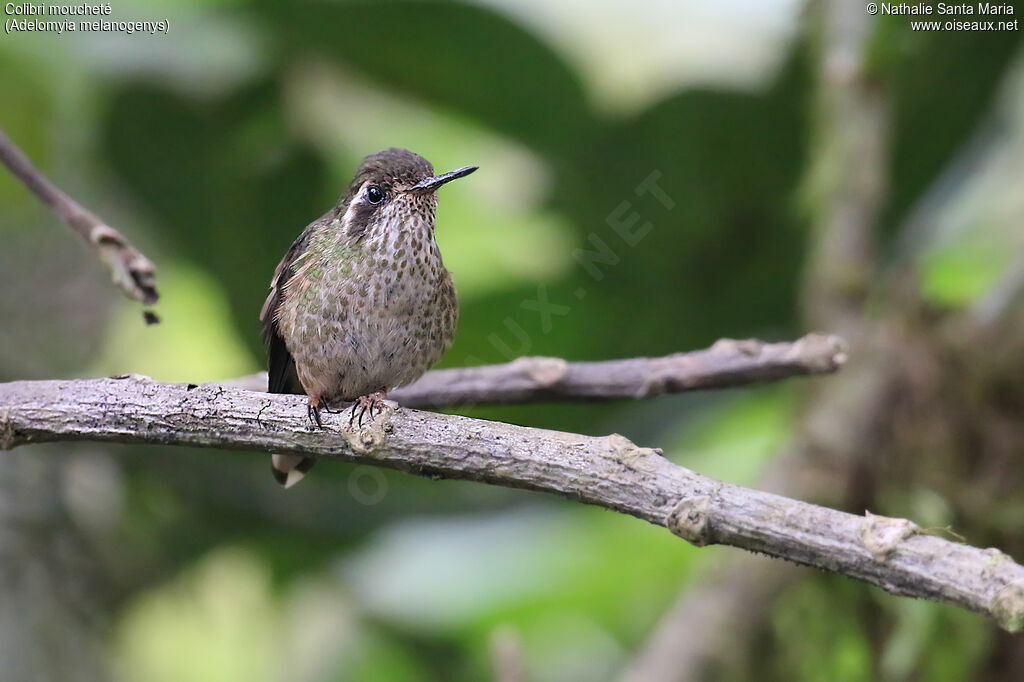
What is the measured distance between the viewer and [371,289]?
2.46 metres

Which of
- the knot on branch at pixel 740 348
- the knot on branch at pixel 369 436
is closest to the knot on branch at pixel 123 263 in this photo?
the knot on branch at pixel 369 436

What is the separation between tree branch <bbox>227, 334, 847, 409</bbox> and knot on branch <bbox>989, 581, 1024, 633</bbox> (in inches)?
53.7

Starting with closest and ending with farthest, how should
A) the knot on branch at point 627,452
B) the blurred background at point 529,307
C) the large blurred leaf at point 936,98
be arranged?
the knot on branch at point 627,452 < the blurred background at point 529,307 < the large blurred leaf at point 936,98

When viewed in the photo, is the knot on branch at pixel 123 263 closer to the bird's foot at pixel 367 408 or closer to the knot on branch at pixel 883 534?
the bird's foot at pixel 367 408

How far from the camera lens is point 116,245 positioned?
2.15 metres

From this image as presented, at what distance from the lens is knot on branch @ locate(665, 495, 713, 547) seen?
5.11ft

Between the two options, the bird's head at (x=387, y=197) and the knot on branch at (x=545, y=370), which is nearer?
the bird's head at (x=387, y=197)

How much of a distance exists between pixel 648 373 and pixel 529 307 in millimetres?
1479

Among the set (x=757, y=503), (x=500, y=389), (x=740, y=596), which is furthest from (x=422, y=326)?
(x=740, y=596)

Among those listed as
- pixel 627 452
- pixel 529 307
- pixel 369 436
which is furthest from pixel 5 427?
pixel 529 307

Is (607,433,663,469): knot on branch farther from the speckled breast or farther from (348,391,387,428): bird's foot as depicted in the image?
the speckled breast

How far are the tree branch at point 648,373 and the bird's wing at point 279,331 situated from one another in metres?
0.12

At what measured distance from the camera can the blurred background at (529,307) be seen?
13.0ft

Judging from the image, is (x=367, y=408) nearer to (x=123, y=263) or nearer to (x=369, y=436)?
(x=369, y=436)
